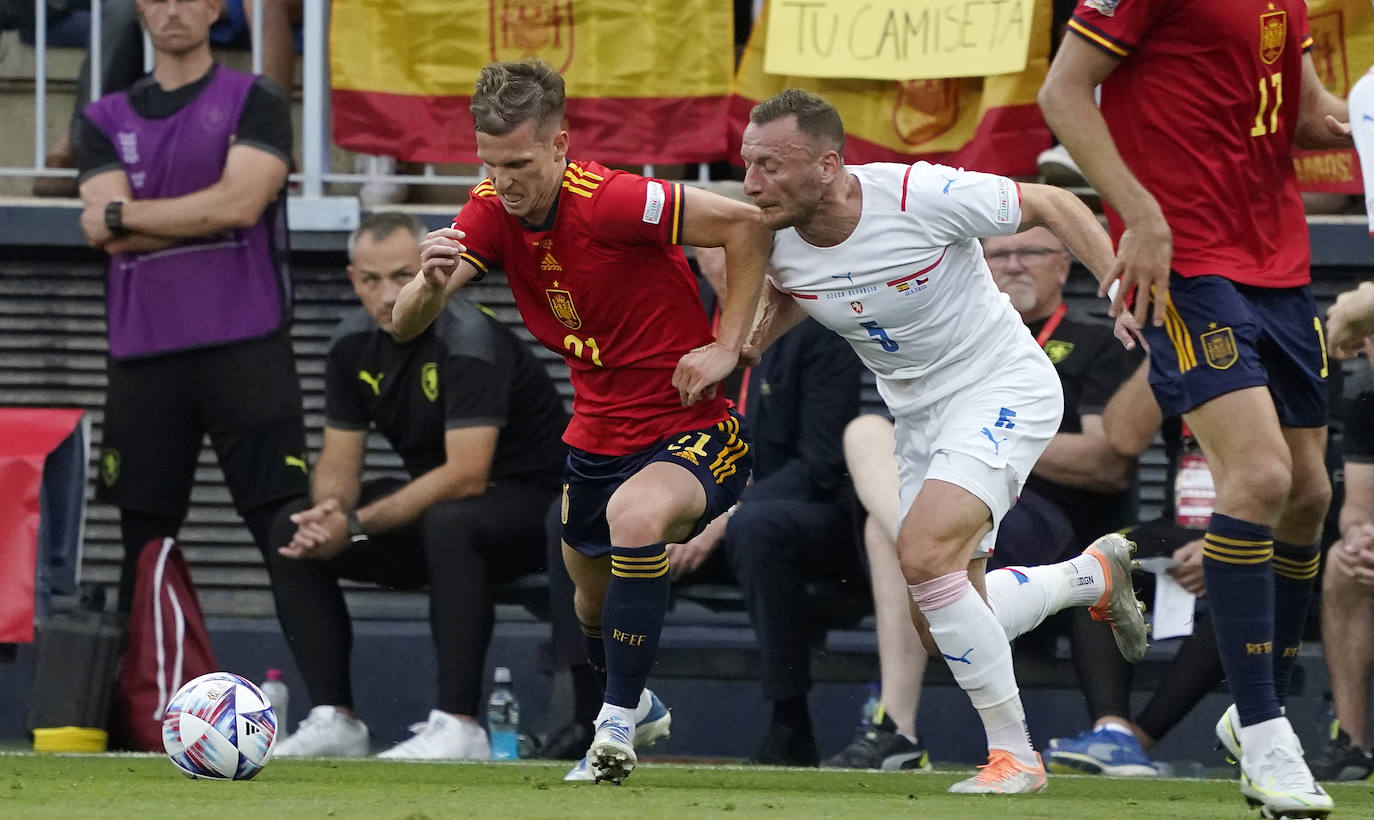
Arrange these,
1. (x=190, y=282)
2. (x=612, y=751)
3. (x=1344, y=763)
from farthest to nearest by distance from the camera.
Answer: (x=190, y=282), (x=1344, y=763), (x=612, y=751)

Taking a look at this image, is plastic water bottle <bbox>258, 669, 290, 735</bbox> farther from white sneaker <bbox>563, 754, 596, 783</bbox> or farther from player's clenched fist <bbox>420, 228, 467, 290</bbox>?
player's clenched fist <bbox>420, 228, 467, 290</bbox>

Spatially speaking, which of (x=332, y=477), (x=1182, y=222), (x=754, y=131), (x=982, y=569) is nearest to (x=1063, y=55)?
(x=1182, y=222)

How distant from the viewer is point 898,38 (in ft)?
26.7

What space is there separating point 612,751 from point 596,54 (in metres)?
3.92

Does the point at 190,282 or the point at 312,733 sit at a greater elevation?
the point at 190,282

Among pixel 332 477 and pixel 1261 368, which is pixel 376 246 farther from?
pixel 1261 368

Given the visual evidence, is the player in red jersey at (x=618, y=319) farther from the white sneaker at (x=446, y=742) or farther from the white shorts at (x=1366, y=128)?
the white shorts at (x=1366, y=128)

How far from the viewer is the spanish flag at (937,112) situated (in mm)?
8188

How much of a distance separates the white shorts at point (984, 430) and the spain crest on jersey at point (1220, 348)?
721 millimetres

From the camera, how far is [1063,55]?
525 cm

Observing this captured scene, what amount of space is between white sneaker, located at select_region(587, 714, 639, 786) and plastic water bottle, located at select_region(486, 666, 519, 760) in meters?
1.87

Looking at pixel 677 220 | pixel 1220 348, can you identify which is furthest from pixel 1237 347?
pixel 677 220

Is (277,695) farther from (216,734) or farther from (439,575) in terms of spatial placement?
(216,734)

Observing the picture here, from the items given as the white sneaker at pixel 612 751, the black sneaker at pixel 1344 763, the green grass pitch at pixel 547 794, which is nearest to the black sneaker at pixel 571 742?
the green grass pitch at pixel 547 794
